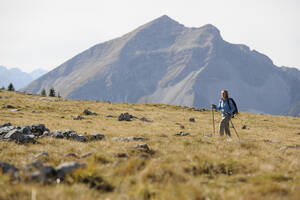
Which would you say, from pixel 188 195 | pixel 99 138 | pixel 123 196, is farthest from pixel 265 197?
pixel 99 138

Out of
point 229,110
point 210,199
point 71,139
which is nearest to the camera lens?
point 210,199

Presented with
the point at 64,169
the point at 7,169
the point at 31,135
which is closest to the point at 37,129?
the point at 31,135

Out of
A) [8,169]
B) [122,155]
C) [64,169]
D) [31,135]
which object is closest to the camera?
[64,169]

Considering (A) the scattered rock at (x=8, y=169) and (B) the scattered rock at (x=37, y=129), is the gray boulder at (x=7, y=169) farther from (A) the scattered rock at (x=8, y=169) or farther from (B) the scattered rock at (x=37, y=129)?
(B) the scattered rock at (x=37, y=129)

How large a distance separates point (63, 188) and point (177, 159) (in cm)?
379

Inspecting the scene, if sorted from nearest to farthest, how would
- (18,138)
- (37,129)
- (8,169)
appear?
(8,169) < (18,138) < (37,129)

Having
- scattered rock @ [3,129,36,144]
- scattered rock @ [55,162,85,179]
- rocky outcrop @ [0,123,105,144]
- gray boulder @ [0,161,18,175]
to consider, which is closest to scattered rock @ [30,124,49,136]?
rocky outcrop @ [0,123,105,144]

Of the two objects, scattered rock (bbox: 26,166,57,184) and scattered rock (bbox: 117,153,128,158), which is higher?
scattered rock (bbox: 26,166,57,184)

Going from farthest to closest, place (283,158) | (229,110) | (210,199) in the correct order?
(229,110) → (283,158) → (210,199)

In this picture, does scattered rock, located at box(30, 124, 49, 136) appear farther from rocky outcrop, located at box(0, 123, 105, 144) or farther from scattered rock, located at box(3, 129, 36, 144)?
scattered rock, located at box(3, 129, 36, 144)

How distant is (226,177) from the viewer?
6.16 metres

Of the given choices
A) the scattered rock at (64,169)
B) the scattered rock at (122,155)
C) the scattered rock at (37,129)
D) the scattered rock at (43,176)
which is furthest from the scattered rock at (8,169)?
the scattered rock at (37,129)

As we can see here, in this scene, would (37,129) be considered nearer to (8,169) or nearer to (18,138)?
(18,138)

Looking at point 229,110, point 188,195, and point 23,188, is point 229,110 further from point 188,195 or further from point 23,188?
point 23,188
